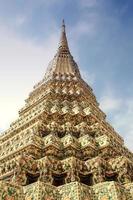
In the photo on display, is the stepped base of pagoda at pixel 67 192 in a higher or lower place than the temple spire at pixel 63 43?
lower

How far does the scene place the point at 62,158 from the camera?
16766 mm

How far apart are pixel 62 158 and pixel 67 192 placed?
4259 millimetres

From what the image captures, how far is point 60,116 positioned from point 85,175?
7.47 m

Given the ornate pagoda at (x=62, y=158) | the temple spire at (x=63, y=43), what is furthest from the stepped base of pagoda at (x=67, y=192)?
the temple spire at (x=63, y=43)

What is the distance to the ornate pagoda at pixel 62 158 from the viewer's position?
41.0ft

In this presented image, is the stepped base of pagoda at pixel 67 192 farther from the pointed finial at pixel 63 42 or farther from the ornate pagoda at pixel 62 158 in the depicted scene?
the pointed finial at pixel 63 42

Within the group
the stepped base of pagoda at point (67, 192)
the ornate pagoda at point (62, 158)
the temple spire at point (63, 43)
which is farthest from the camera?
the temple spire at point (63, 43)

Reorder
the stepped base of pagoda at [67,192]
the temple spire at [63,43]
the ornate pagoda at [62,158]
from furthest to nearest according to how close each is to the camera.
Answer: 1. the temple spire at [63,43]
2. the ornate pagoda at [62,158]
3. the stepped base of pagoda at [67,192]

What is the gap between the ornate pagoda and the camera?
12.5m

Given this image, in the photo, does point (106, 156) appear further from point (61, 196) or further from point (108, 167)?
point (61, 196)

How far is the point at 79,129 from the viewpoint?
20.2m

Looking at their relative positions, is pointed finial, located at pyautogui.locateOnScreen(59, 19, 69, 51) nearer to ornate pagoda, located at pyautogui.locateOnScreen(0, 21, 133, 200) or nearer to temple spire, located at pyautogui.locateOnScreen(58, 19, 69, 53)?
temple spire, located at pyautogui.locateOnScreen(58, 19, 69, 53)

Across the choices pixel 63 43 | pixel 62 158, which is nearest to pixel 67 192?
pixel 62 158

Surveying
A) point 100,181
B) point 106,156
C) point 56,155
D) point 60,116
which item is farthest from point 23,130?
point 100,181
